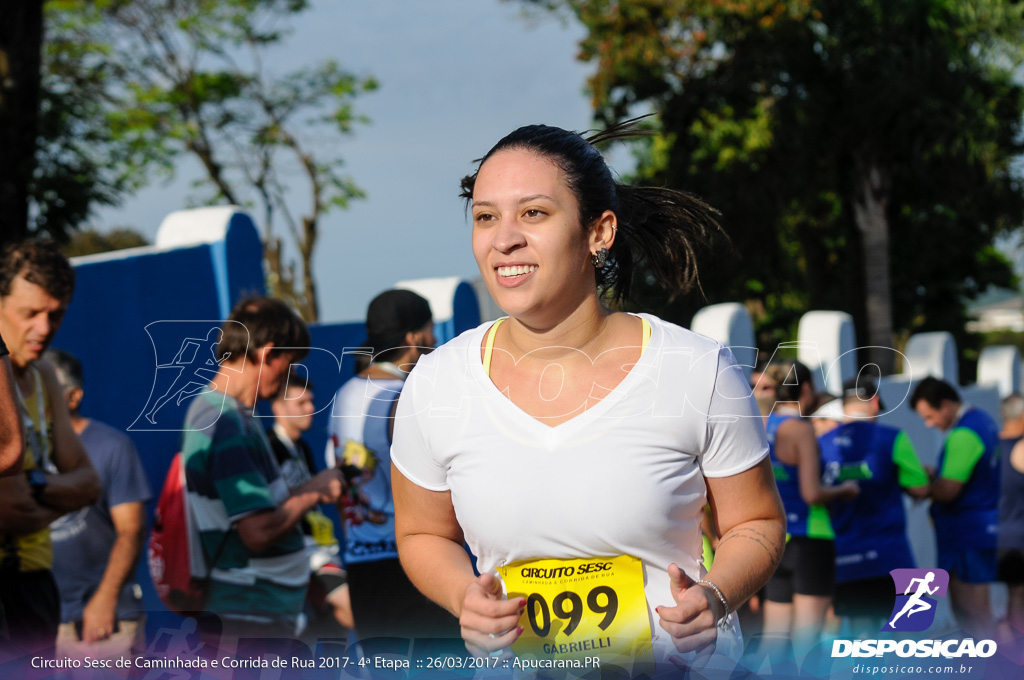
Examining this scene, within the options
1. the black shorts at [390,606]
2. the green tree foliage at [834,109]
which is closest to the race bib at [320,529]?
the black shorts at [390,606]

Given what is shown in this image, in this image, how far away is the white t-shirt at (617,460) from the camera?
6.74ft

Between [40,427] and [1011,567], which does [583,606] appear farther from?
[1011,567]

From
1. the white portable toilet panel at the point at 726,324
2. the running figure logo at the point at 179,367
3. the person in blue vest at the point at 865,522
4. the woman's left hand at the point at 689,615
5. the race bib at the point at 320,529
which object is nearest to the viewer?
the woman's left hand at the point at 689,615

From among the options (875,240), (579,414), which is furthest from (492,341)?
(875,240)

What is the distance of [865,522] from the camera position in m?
5.62

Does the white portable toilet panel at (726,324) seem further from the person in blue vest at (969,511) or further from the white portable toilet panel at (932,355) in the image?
the white portable toilet panel at (932,355)

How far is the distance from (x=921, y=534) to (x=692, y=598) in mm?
8791

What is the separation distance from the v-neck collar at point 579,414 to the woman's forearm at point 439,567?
1.10 feet

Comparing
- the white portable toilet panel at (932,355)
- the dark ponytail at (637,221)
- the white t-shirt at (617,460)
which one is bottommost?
the white portable toilet panel at (932,355)

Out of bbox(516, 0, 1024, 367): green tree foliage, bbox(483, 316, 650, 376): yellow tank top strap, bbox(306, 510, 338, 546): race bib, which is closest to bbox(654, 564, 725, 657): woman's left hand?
bbox(483, 316, 650, 376): yellow tank top strap

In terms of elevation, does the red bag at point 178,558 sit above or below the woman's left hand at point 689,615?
below

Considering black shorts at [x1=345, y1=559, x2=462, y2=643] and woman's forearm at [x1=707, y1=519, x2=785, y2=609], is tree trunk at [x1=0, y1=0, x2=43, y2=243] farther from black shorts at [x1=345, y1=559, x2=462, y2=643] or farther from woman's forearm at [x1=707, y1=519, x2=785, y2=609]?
woman's forearm at [x1=707, y1=519, x2=785, y2=609]

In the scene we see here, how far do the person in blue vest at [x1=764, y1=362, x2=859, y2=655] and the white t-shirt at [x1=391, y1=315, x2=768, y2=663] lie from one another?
3342 mm

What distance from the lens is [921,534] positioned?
9789mm
